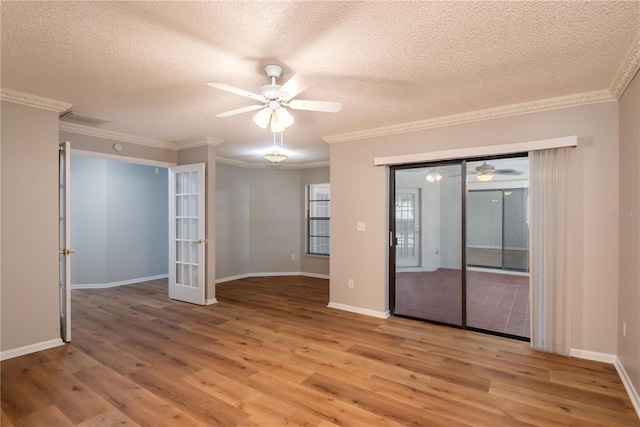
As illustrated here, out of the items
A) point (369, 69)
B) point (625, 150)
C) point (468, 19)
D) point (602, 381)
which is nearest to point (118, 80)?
point (369, 69)

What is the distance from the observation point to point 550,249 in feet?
9.98

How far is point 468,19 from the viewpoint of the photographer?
71.4 inches

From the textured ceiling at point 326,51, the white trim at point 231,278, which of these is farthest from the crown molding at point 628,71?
the white trim at point 231,278

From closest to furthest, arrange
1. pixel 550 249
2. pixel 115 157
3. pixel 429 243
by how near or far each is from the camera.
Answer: pixel 550 249 → pixel 115 157 → pixel 429 243

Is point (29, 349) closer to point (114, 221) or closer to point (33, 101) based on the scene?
point (33, 101)

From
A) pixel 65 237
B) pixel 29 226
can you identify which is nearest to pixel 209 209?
pixel 65 237

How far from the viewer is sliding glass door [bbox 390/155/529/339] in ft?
12.5

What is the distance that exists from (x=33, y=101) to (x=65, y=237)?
1.42 metres

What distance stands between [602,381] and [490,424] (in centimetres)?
131

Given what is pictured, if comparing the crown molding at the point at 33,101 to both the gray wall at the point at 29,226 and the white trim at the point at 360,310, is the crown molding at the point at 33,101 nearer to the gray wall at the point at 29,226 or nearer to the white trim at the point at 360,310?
the gray wall at the point at 29,226

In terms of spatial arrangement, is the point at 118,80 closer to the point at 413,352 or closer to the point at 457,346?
the point at 413,352

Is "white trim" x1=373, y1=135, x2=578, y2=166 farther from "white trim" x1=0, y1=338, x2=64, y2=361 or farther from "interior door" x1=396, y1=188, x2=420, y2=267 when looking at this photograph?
"white trim" x1=0, y1=338, x2=64, y2=361

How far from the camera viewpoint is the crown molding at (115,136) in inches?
154

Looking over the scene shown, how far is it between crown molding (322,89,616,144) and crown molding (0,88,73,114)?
312 centimetres
